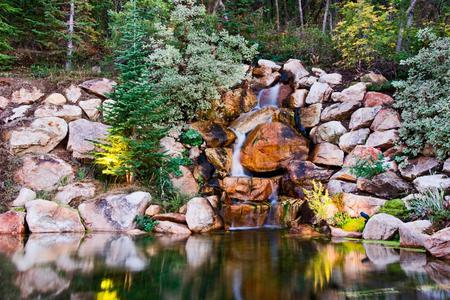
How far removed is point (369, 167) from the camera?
336 inches

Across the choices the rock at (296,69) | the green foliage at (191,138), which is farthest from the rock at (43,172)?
the rock at (296,69)

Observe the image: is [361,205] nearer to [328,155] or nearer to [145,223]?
[328,155]

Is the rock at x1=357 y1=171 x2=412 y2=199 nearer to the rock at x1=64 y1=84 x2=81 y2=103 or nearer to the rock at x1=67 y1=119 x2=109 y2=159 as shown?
the rock at x1=67 y1=119 x2=109 y2=159

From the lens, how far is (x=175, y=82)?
412 inches

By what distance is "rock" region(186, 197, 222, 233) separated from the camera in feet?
26.8

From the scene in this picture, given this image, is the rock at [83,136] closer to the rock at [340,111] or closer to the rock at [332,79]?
the rock at [340,111]

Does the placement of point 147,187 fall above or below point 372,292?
above

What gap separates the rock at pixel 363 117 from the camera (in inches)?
387

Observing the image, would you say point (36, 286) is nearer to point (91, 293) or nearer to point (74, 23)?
point (91, 293)

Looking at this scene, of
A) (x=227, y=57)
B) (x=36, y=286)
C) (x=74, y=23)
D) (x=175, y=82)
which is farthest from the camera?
(x=74, y=23)

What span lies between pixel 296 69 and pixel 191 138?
4.84m

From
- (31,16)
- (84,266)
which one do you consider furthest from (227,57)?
(84,266)

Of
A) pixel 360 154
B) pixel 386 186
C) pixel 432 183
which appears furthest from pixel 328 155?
pixel 432 183

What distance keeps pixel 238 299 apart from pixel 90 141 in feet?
22.4
